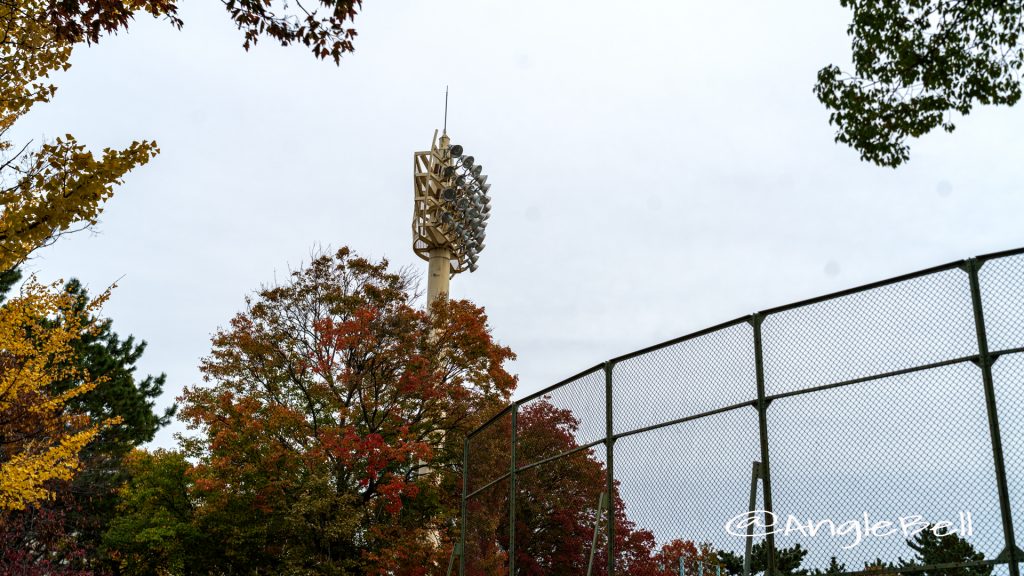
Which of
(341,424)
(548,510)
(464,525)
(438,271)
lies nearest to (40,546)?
(341,424)

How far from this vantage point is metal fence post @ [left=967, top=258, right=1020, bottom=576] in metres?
6.53

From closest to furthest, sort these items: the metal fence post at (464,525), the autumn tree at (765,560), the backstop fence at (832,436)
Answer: the backstop fence at (832,436)
the autumn tree at (765,560)
the metal fence post at (464,525)

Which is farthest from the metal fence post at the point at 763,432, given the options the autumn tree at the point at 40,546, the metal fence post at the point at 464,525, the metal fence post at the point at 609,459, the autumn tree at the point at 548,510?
the autumn tree at the point at 40,546

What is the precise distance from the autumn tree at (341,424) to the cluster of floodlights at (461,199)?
55.1 feet

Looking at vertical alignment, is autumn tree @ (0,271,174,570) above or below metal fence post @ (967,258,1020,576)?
above

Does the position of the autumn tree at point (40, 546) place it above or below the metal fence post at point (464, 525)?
above

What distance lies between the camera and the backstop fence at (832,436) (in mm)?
6746

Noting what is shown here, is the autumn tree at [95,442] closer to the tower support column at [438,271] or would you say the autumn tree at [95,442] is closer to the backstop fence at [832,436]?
the tower support column at [438,271]

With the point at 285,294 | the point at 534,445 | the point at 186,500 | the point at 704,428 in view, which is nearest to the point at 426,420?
the point at 285,294

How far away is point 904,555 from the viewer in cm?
686

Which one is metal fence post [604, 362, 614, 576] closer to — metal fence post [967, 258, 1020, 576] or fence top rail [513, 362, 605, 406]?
fence top rail [513, 362, 605, 406]

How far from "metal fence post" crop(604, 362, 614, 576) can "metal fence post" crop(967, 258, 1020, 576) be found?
12.8ft

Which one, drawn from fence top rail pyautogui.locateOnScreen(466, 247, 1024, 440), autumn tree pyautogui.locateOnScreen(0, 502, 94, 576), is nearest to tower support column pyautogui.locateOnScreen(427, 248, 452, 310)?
autumn tree pyautogui.locateOnScreen(0, 502, 94, 576)

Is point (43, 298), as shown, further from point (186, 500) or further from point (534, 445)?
point (186, 500)
